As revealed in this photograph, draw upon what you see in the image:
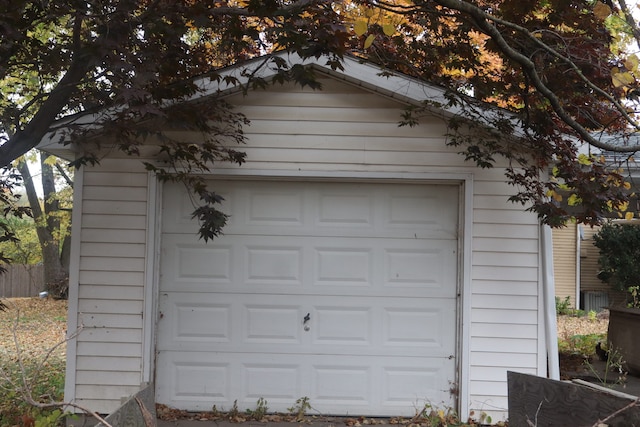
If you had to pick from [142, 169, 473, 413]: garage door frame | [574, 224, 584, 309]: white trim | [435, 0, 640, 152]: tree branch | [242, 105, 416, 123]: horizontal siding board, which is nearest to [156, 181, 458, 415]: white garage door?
[142, 169, 473, 413]: garage door frame

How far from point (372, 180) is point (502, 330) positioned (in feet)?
6.53

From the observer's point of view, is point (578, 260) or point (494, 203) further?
point (578, 260)

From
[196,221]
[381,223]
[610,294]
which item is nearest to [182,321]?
[196,221]

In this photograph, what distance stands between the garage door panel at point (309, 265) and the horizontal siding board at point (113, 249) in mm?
294

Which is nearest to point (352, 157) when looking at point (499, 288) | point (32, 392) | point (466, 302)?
point (466, 302)

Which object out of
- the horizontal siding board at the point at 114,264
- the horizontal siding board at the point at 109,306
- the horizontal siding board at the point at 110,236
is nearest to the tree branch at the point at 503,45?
the horizontal siding board at the point at 110,236

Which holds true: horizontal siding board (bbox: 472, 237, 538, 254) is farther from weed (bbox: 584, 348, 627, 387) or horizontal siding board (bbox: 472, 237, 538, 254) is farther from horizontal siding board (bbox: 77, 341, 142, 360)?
horizontal siding board (bbox: 77, 341, 142, 360)

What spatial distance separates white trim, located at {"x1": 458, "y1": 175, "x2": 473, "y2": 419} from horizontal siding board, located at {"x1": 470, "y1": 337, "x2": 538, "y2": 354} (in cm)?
10

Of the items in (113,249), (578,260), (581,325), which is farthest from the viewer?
(578,260)

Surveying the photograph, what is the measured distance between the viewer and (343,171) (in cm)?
712

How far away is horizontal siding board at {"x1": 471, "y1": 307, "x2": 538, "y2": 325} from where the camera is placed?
23.1 ft

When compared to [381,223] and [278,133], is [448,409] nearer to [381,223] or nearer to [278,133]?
[381,223]

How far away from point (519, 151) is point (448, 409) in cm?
270

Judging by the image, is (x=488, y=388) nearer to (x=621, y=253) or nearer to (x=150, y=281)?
(x=150, y=281)
